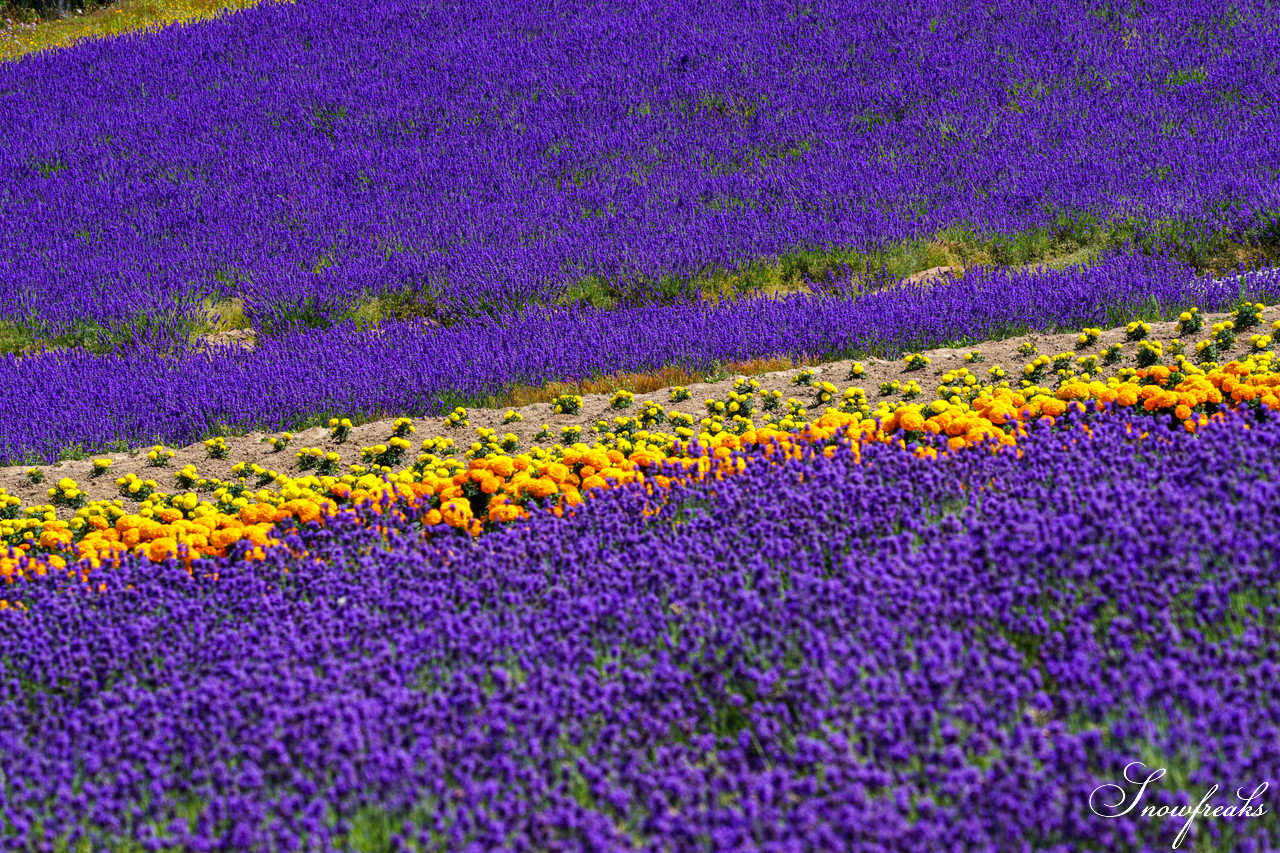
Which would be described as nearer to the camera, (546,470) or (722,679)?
(722,679)

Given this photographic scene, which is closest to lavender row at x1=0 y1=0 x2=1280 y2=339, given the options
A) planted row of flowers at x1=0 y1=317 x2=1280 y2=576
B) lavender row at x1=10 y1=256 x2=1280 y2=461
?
lavender row at x1=10 y1=256 x2=1280 y2=461

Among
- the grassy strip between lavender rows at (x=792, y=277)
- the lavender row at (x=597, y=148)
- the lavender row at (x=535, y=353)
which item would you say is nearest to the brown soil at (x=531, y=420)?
the lavender row at (x=535, y=353)

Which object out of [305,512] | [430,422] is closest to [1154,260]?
[430,422]

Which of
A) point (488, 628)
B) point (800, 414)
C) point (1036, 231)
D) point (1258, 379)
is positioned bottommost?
point (1036, 231)

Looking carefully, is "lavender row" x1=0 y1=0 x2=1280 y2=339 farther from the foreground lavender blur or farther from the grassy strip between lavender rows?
Result: the foreground lavender blur

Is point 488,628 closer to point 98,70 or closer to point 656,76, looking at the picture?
point 656,76

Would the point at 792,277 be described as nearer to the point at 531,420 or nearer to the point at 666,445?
the point at 531,420

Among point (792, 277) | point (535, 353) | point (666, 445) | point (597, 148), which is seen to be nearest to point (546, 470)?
point (666, 445)
